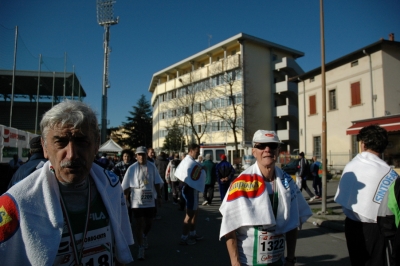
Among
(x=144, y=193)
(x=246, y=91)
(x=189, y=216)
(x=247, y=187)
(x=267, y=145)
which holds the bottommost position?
(x=189, y=216)

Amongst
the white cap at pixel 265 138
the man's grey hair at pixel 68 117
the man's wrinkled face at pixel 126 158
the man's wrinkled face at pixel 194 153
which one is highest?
the man's grey hair at pixel 68 117

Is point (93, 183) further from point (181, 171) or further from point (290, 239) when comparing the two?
point (181, 171)

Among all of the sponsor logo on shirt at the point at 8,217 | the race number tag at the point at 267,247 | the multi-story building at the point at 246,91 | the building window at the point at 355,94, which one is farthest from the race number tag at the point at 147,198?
the multi-story building at the point at 246,91

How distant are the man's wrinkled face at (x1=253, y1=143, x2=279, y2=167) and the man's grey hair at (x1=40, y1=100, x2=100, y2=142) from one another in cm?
173

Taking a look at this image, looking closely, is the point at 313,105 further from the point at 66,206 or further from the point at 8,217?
the point at 8,217

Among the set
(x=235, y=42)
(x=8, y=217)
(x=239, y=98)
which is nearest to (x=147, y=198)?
(x=8, y=217)

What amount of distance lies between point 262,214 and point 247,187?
0.27 meters

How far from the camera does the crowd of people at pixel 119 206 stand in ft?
5.27

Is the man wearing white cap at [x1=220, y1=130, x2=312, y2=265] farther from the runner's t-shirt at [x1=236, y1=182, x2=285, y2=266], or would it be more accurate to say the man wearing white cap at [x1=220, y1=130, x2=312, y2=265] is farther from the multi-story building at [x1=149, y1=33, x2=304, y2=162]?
the multi-story building at [x1=149, y1=33, x2=304, y2=162]

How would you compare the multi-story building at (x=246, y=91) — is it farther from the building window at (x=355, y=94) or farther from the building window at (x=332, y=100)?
the building window at (x=355, y=94)

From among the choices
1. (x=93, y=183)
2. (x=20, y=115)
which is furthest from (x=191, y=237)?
(x=20, y=115)

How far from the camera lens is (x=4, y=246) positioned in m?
1.50

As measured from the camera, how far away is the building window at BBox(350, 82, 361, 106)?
2642 cm

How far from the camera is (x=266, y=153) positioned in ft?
10.0
